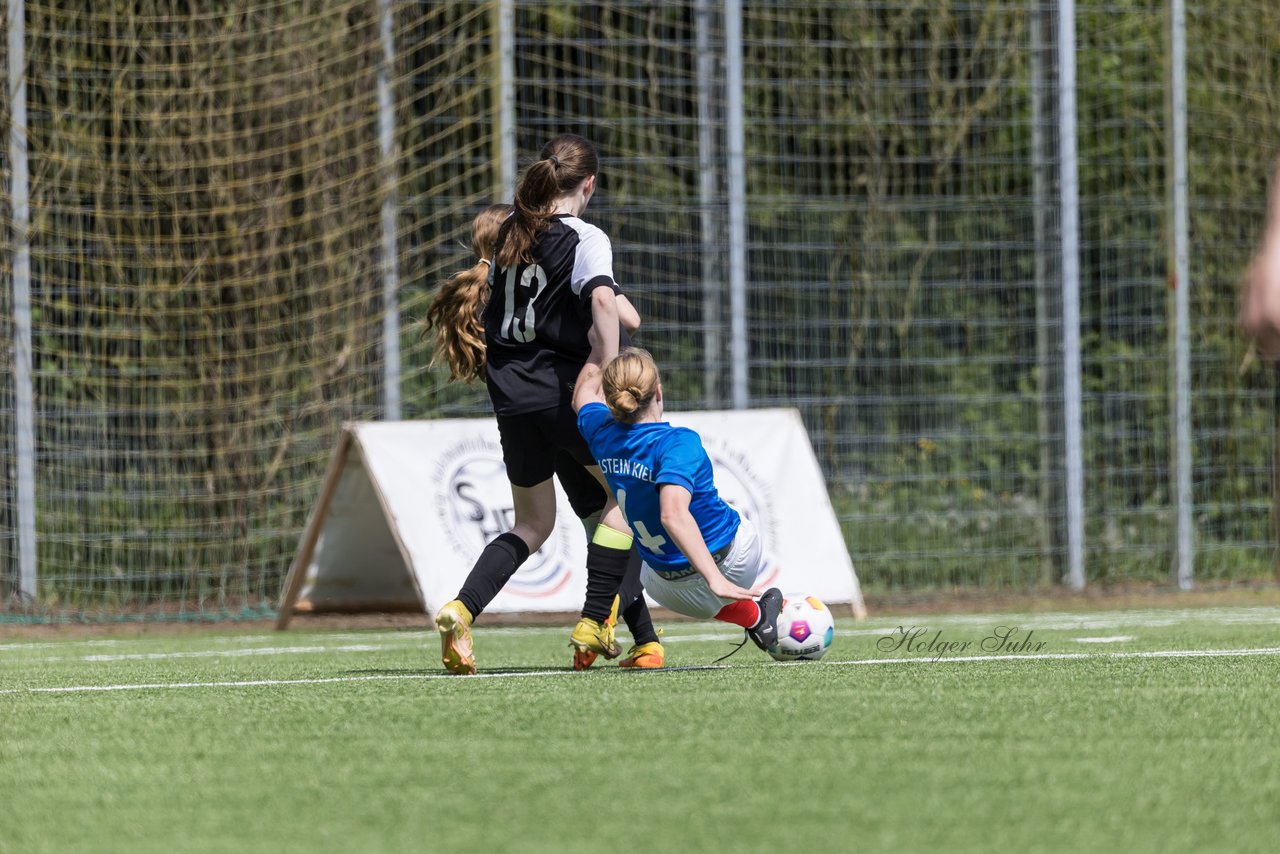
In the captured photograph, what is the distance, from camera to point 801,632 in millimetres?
4652

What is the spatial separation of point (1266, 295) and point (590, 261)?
10.5 ft

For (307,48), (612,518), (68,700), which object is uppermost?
(307,48)

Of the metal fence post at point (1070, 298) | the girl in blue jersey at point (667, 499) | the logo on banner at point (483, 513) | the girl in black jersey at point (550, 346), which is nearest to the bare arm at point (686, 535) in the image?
the girl in blue jersey at point (667, 499)

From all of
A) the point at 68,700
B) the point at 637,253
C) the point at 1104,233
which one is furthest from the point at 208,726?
the point at 1104,233

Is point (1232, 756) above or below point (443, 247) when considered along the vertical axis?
below

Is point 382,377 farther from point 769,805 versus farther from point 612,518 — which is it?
point 769,805

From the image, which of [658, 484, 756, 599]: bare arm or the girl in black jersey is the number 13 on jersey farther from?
[658, 484, 756, 599]: bare arm

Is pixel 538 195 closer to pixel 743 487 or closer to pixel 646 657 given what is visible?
pixel 646 657

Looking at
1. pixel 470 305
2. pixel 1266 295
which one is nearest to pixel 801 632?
pixel 470 305

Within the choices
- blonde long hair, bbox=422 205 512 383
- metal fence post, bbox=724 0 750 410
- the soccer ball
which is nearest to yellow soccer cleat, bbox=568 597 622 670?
the soccer ball

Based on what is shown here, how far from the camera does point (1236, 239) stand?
10797 millimetres

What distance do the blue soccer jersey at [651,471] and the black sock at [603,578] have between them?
84 millimetres

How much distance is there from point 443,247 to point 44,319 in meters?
2.12

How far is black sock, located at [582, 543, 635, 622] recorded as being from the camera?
15.4 feet
